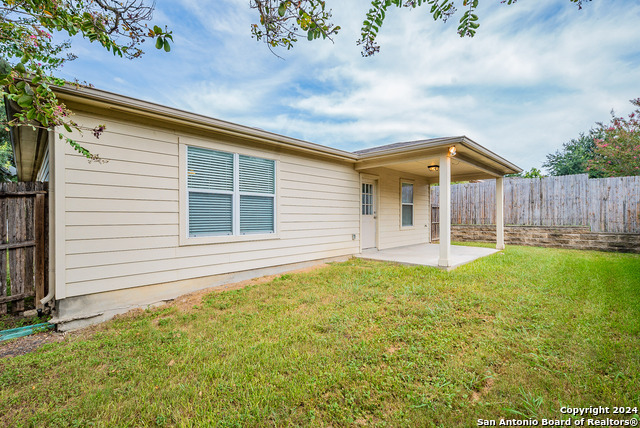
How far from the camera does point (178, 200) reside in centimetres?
386

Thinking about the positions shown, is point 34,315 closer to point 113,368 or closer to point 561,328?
point 113,368

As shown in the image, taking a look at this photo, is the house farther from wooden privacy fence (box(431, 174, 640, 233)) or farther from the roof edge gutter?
wooden privacy fence (box(431, 174, 640, 233))

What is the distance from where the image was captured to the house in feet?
10.3

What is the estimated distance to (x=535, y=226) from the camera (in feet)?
31.1

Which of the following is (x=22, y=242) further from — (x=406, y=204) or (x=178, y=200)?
(x=406, y=204)

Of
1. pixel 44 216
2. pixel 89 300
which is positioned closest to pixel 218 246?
pixel 89 300

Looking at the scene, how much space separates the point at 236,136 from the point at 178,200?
56.8 inches

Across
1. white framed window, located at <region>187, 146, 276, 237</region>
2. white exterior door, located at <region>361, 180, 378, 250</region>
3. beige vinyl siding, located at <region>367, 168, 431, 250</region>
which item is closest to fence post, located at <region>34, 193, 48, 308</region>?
white framed window, located at <region>187, 146, 276, 237</region>

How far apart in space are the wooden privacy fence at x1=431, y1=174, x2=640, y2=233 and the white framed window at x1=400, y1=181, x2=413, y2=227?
379cm

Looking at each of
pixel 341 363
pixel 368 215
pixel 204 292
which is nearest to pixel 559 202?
pixel 368 215

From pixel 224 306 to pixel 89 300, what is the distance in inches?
62.8

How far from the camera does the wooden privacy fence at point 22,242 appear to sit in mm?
3217

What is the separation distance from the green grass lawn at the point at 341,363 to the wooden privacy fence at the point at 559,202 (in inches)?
247

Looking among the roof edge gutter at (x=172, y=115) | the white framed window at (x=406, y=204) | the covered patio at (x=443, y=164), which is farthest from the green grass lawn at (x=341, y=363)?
the white framed window at (x=406, y=204)
